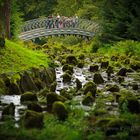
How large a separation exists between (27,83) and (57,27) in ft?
108

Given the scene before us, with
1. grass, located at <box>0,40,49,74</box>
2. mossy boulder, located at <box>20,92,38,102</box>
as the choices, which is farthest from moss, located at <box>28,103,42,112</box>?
grass, located at <box>0,40,49,74</box>

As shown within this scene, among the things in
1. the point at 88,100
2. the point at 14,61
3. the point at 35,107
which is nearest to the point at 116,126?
the point at 35,107

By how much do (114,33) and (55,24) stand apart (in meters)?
12.7

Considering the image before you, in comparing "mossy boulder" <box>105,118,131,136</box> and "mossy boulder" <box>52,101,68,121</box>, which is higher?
"mossy boulder" <box>52,101,68,121</box>

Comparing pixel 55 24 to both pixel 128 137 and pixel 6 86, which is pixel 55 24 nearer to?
pixel 6 86

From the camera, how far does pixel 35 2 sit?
7119 centimetres

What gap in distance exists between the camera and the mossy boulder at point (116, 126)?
10219 mm

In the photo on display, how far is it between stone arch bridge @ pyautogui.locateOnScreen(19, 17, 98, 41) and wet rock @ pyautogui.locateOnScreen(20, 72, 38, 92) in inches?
1215

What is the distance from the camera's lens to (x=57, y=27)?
50.0 metres

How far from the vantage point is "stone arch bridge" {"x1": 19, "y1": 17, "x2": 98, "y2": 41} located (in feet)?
161

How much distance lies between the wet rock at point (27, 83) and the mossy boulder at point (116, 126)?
6.73 m

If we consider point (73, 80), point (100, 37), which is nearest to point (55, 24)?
point (100, 37)

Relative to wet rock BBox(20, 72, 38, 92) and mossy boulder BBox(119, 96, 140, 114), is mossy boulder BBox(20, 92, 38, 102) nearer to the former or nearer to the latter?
mossy boulder BBox(119, 96, 140, 114)

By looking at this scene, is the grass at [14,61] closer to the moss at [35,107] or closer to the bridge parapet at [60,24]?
→ the moss at [35,107]
